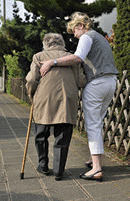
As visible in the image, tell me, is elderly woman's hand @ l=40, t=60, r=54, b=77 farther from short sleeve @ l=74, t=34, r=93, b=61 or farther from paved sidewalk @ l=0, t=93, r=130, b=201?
paved sidewalk @ l=0, t=93, r=130, b=201

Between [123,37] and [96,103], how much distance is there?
2.48 metres

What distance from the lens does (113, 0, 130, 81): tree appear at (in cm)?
495

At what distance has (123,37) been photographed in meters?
5.11

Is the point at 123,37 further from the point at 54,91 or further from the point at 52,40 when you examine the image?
the point at 54,91

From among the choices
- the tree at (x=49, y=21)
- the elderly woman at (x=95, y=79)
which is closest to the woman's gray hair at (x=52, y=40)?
the elderly woman at (x=95, y=79)

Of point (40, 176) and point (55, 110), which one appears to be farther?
point (40, 176)

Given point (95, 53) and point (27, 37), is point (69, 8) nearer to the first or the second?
point (27, 37)

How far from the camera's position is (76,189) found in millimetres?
2867

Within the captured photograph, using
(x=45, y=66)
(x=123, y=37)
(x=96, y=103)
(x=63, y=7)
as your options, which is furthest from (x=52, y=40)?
(x=63, y=7)

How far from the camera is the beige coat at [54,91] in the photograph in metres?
3.01

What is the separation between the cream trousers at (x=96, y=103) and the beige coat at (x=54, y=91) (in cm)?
18

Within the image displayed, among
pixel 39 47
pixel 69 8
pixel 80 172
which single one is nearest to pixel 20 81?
pixel 39 47

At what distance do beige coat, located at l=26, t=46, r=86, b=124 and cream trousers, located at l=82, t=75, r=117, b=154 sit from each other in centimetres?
18

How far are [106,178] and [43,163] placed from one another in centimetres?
80
